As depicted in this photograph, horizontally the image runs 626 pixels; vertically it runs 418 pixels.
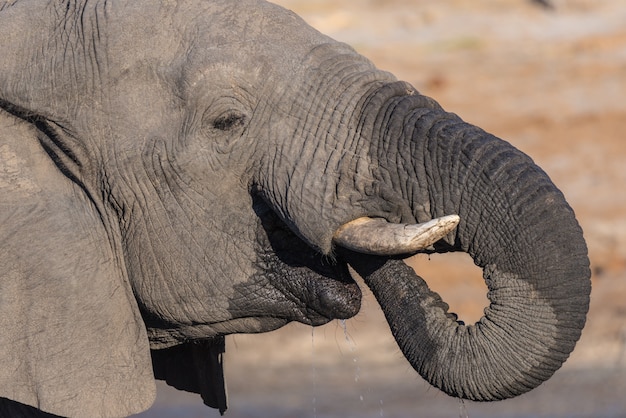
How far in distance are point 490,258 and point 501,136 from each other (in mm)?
12207

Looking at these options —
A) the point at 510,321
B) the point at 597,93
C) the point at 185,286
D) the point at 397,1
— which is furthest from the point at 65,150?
the point at 397,1

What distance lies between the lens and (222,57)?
145 inches

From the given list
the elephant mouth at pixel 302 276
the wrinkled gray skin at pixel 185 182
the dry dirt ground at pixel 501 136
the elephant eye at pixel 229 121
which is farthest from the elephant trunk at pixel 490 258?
the dry dirt ground at pixel 501 136

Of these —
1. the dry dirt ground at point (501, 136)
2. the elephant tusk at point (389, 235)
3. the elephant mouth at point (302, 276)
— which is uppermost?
the dry dirt ground at point (501, 136)

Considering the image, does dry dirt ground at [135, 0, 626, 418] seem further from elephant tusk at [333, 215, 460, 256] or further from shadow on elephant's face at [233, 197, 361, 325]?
elephant tusk at [333, 215, 460, 256]

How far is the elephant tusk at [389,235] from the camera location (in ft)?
11.0

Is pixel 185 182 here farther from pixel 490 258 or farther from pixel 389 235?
pixel 490 258

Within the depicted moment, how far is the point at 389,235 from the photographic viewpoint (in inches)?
134

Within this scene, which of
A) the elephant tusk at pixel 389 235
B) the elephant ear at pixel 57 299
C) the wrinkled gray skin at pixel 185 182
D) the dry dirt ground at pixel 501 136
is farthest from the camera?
the dry dirt ground at pixel 501 136

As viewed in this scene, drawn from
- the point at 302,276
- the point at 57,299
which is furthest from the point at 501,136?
the point at 57,299

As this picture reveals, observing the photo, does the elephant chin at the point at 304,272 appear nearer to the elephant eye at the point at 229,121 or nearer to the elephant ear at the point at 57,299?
the elephant eye at the point at 229,121

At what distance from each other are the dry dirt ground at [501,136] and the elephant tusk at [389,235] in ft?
12.1

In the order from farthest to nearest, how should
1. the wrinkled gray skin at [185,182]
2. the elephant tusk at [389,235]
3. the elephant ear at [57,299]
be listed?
the elephant ear at [57,299] < the wrinkled gray skin at [185,182] < the elephant tusk at [389,235]

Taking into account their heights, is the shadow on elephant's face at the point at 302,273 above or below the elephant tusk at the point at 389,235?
below
